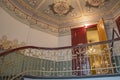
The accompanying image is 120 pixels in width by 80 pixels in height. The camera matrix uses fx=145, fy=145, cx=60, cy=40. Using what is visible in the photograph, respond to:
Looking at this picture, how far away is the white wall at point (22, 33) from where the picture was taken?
597 centimetres

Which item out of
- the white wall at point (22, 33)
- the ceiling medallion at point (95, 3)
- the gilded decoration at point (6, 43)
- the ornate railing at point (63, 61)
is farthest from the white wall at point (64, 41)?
the gilded decoration at point (6, 43)

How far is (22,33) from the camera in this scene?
263 inches

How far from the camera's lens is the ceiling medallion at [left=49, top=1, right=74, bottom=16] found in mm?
7496

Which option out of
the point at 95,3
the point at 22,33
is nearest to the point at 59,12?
the point at 95,3

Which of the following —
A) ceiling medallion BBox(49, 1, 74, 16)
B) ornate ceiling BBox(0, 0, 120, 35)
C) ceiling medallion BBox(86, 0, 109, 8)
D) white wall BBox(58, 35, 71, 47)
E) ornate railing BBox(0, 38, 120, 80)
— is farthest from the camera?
white wall BBox(58, 35, 71, 47)

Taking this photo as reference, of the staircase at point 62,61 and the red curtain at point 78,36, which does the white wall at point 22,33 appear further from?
the red curtain at point 78,36

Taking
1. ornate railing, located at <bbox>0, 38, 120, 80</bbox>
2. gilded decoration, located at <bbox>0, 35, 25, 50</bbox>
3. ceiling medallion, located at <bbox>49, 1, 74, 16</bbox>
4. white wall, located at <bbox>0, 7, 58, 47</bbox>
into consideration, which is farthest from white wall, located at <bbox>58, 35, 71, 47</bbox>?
gilded decoration, located at <bbox>0, 35, 25, 50</bbox>

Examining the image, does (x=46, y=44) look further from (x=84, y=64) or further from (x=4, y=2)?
(x=4, y=2)

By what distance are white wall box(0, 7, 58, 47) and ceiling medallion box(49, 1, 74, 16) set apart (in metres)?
1.38

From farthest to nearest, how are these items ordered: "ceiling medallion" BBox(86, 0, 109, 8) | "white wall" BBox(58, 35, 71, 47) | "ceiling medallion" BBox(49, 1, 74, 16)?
"white wall" BBox(58, 35, 71, 47) → "ceiling medallion" BBox(49, 1, 74, 16) → "ceiling medallion" BBox(86, 0, 109, 8)

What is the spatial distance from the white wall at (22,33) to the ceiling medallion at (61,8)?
1.38 metres

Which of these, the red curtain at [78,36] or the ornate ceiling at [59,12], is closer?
the ornate ceiling at [59,12]

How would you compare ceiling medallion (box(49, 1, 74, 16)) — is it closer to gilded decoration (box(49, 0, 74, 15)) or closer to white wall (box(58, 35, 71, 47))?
gilded decoration (box(49, 0, 74, 15))

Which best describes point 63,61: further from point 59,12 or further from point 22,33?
point 59,12
